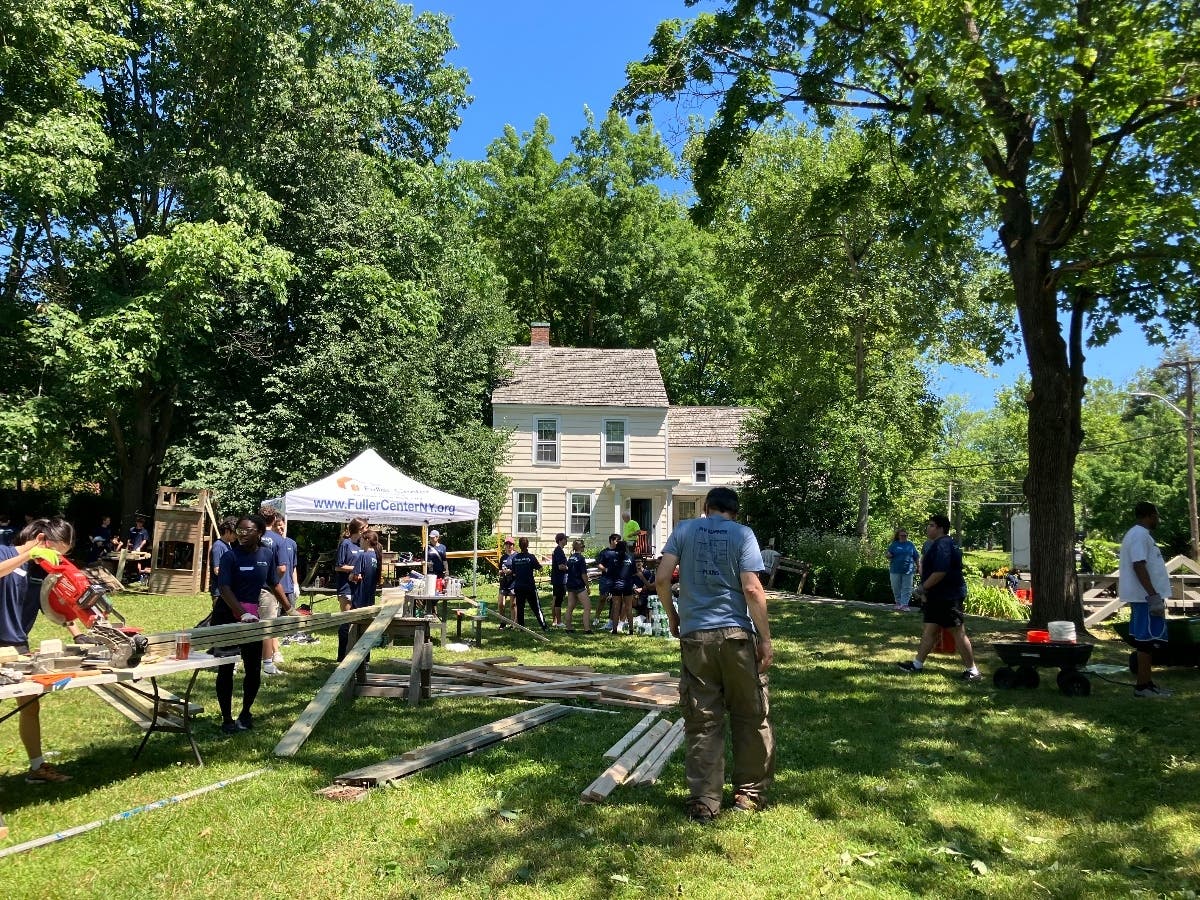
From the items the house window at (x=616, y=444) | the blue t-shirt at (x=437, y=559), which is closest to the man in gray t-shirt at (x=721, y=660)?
the blue t-shirt at (x=437, y=559)

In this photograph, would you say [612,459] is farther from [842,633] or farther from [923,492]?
[923,492]

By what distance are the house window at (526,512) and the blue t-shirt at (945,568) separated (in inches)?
843

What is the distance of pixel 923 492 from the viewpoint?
48.1 m

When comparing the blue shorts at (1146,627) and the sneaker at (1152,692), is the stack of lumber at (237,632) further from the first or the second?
the sneaker at (1152,692)

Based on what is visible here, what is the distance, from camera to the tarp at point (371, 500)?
15664 mm

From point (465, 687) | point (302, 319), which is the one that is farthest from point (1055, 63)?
point (302, 319)

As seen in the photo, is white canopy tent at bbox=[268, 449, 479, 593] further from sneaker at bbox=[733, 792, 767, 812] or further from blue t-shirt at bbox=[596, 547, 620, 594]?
sneaker at bbox=[733, 792, 767, 812]

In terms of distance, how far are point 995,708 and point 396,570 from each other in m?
16.7

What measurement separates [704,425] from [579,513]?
8.02 m

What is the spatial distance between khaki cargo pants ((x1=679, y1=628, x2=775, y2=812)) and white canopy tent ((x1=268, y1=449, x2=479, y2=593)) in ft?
38.4

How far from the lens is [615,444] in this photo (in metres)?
30.9

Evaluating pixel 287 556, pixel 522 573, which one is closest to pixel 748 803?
pixel 287 556

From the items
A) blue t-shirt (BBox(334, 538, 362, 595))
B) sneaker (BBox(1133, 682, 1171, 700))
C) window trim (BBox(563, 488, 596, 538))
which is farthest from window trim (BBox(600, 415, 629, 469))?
sneaker (BBox(1133, 682, 1171, 700))

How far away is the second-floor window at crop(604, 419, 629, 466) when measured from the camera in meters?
30.9
